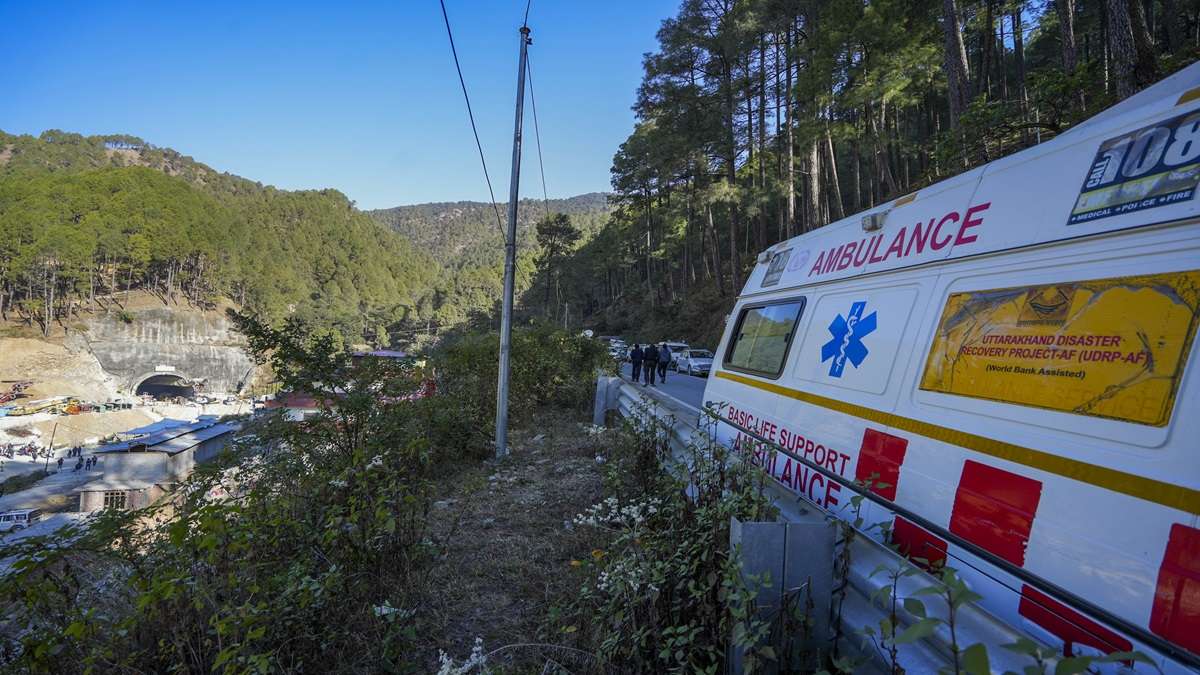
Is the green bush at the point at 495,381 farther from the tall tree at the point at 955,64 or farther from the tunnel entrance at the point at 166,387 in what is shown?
the tunnel entrance at the point at 166,387

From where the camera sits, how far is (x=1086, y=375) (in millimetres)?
1991

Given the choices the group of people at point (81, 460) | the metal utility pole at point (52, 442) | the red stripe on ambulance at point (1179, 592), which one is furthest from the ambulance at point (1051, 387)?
the metal utility pole at point (52, 442)

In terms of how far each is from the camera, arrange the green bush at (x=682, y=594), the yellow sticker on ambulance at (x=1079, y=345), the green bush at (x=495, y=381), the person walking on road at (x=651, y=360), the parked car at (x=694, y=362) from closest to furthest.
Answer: the yellow sticker on ambulance at (x=1079, y=345) < the green bush at (x=682, y=594) < the green bush at (x=495, y=381) < the person walking on road at (x=651, y=360) < the parked car at (x=694, y=362)

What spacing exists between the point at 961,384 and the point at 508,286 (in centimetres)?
712

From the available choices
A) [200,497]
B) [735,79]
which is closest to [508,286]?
[200,497]

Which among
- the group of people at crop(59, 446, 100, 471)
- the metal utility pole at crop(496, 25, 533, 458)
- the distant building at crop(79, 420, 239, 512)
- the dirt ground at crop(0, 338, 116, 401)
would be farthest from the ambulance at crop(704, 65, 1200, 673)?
the dirt ground at crop(0, 338, 116, 401)

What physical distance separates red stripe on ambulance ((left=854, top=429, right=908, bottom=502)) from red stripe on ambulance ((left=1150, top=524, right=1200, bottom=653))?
43.8 inches

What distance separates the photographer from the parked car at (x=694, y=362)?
22.5 metres

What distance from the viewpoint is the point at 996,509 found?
2.14 m

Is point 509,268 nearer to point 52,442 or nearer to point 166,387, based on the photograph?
point 52,442

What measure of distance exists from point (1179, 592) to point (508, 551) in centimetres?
401

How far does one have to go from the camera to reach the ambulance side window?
175 inches

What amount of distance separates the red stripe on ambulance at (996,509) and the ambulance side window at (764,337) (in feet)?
6.78

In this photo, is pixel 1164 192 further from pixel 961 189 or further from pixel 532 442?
pixel 532 442
